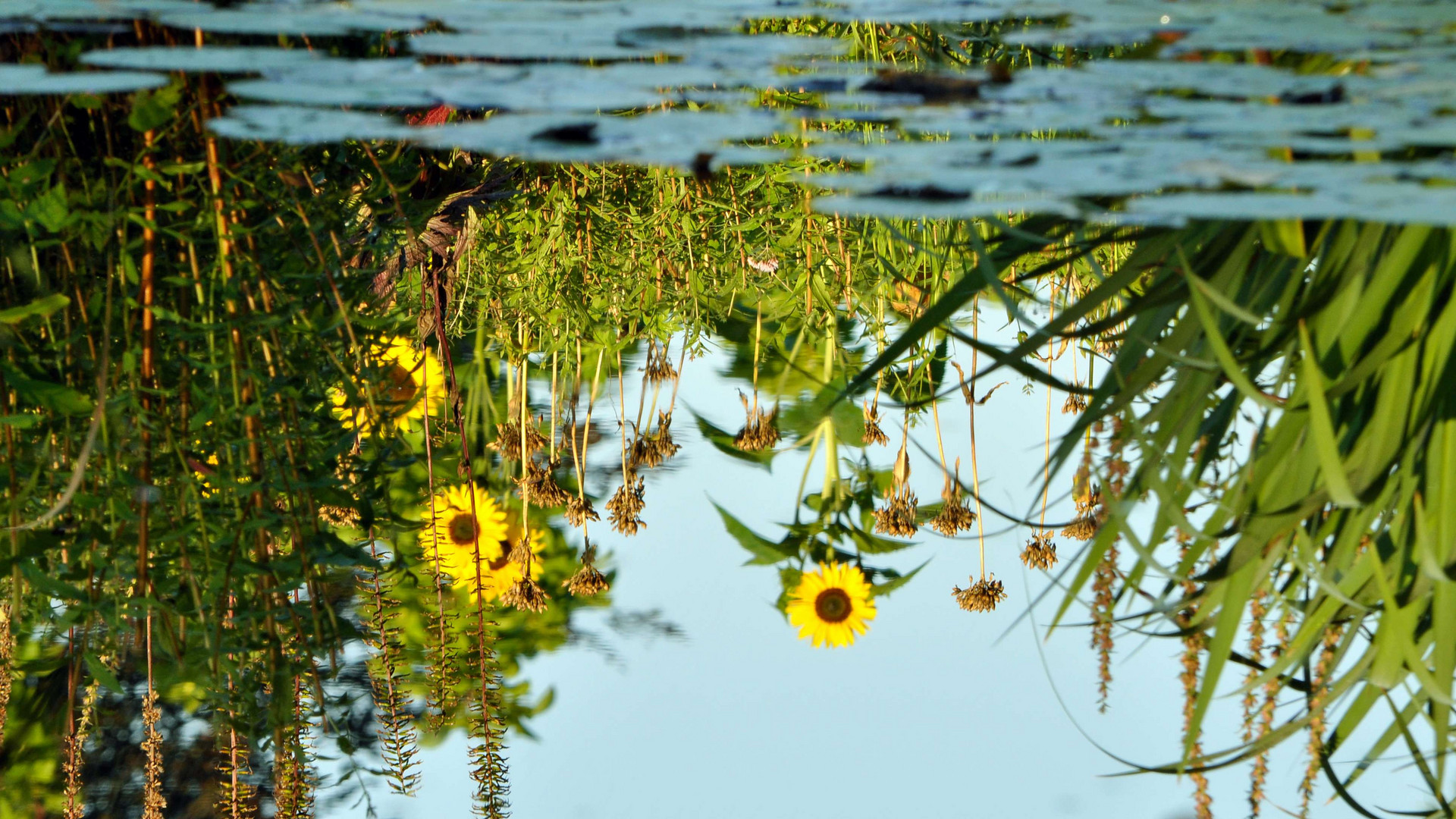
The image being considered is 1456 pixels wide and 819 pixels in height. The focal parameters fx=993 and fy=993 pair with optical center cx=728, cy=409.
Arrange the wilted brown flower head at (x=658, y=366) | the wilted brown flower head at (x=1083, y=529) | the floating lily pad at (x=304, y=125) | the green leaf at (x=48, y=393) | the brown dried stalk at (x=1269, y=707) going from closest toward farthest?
1. the floating lily pad at (x=304, y=125)
2. the green leaf at (x=48, y=393)
3. the brown dried stalk at (x=1269, y=707)
4. the wilted brown flower head at (x=1083, y=529)
5. the wilted brown flower head at (x=658, y=366)

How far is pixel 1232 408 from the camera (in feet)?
2.24

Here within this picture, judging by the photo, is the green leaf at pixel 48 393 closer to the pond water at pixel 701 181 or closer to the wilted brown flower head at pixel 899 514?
the pond water at pixel 701 181

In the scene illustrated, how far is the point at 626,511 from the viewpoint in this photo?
121 centimetres

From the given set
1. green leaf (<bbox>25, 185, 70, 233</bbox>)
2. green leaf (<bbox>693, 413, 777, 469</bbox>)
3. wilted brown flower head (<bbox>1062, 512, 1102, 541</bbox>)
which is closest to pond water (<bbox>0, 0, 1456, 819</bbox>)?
green leaf (<bbox>25, 185, 70, 233</bbox>)

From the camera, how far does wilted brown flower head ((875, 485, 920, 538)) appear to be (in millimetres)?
1207

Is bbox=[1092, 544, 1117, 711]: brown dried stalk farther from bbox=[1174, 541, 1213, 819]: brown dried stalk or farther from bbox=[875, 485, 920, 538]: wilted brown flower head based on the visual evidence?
bbox=[875, 485, 920, 538]: wilted brown flower head

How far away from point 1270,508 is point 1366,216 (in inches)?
10.0

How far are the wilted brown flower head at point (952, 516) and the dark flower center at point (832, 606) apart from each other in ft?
0.48

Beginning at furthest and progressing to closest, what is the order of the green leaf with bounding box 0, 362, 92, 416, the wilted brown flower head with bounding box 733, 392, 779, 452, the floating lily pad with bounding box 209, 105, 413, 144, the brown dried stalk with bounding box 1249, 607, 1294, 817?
1. the wilted brown flower head with bounding box 733, 392, 779, 452
2. the brown dried stalk with bounding box 1249, 607, 1294, 817
3. the green leaf with bounding box 0, 362, 92, 416
4. the floating lily pad with bounding box 209, 105, 413, 144

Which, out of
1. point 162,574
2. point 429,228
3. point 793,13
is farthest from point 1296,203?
point 429,228

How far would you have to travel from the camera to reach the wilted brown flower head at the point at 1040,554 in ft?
3.83

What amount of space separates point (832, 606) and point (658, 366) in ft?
1.42

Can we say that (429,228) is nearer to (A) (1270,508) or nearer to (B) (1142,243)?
(B) (1142,243)

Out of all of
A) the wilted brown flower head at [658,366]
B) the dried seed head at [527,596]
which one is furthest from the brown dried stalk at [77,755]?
the wilted brown flower head at [658,366]
